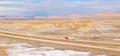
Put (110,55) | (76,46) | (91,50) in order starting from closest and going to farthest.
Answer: (110,55) < (91,50) < (76,46)

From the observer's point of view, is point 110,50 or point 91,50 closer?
point 110,50

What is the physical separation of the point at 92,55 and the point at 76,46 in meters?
5.49

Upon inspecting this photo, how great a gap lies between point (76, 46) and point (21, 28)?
122 ft

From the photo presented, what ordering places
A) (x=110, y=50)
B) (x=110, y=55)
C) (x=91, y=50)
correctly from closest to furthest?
(x=110, y=55)
(x=110, y=50)
(x=91, y=50)

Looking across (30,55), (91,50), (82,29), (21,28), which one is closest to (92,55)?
(91,50)

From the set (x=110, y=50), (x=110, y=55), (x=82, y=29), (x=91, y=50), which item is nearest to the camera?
(x=110, y=55)

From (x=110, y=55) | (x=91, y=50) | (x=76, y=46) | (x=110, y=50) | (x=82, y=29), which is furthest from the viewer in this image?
(x=82, y=29)

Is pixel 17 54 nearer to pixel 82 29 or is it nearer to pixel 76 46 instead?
pixel 76 46

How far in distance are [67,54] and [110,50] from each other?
3.38 m

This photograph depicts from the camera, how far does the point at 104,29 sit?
5947 centimetres

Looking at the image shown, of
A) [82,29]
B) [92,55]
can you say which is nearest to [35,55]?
[92,55]

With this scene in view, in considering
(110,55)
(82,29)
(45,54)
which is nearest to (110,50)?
(110,55)

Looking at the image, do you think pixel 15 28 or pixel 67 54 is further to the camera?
pixel 15 28

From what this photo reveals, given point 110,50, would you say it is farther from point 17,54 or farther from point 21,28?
point 21,28
